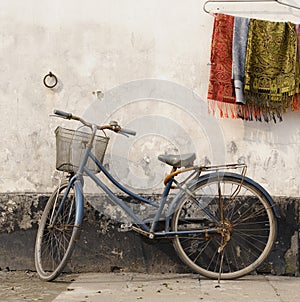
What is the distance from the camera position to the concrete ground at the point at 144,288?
479 centimetres

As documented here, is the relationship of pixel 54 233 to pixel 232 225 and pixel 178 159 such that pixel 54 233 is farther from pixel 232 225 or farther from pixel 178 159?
pixel 232 225

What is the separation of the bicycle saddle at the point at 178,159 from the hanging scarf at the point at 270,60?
82 centimetres

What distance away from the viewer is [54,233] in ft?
18.3

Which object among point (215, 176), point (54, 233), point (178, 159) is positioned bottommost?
point (54, 233)

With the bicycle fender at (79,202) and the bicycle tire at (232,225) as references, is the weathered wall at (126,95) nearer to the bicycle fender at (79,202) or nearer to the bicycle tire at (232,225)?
the bicycle tire at (232,225)

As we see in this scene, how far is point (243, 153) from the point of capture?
574cm

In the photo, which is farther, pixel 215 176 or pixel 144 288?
pixel 215 176

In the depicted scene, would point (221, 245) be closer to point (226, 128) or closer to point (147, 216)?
point (147, 216)

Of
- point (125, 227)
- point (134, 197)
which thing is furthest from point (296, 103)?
point (125, 227)

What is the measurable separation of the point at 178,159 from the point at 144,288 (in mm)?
1103

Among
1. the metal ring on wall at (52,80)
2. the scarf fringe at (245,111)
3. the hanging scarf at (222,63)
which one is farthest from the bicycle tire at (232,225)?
the metal ring on wall at (52,80)

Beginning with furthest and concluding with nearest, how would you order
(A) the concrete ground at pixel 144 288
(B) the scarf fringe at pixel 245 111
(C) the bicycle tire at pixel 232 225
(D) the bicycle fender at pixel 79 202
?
1. (B) the scarf fringe at pixel 245 111
2. (C) the bicycle tire at pixel 232 225
3. (D) the bicycle fender at pixel 79 202
4. (A) the concrete ground at pixel 144 288

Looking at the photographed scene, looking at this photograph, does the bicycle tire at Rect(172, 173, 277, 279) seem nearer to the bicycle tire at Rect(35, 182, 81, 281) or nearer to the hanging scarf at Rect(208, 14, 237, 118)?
the hanging scarf at Rect(208, 14, 237, 118)

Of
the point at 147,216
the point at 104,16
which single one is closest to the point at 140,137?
the point at 147,216
